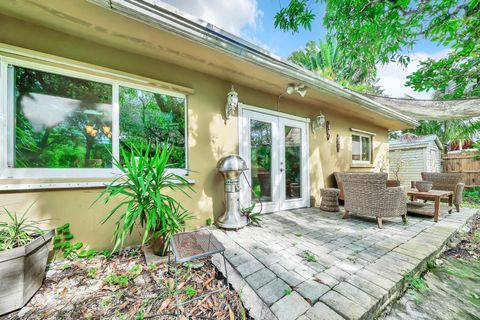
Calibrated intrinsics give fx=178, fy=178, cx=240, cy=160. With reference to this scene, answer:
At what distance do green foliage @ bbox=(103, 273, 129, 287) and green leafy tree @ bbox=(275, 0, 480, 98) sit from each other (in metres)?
4.80

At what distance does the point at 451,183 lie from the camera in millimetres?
4020

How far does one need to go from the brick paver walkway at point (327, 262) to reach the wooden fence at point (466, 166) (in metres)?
8.02

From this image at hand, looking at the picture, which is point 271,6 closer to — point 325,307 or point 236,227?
point 236,227

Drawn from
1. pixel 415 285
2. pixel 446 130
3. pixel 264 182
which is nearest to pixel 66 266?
pixel 264 182

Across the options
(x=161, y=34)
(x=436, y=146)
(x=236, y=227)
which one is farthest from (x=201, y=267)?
(x=436, y=146)

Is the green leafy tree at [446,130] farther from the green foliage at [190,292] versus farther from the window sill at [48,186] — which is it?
the window sill at [48,186]

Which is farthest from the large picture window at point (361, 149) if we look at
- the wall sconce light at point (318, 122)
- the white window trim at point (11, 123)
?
the white window trim at point (11, 123)

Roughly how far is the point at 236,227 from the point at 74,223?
2057mm

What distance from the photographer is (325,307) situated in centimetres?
126

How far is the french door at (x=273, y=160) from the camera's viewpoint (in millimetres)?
3539

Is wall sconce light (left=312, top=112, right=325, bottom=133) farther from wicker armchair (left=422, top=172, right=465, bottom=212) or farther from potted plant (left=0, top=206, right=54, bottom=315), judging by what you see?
potted plant (left=0, top=206, right=54, bottom=315)

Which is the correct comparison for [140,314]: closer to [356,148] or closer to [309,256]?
[309,256]

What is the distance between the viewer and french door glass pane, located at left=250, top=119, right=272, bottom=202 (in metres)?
3.63

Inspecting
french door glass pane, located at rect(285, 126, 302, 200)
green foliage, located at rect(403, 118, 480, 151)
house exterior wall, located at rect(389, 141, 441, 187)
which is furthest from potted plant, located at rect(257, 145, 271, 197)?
green foliage, located at rect(403, 118, 480, 151)
